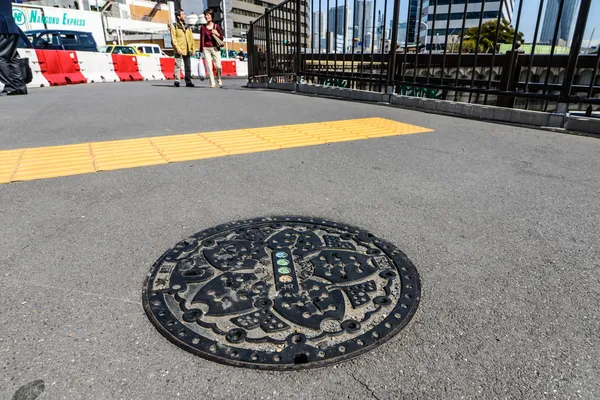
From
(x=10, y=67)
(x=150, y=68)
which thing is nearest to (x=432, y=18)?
(x=10, y=67)

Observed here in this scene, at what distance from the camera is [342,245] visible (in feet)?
7.39

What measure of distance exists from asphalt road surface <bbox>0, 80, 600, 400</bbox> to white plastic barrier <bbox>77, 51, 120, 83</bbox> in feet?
45.8

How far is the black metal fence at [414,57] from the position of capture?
562 cm

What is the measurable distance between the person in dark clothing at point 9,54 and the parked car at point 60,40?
985 cm

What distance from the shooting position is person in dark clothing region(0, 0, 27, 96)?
30.4 feet

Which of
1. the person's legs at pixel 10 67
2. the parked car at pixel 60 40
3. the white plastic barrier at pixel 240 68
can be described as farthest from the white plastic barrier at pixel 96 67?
the white plastic barrier at pixel 240 68

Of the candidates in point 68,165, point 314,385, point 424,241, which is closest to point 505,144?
point 424,241

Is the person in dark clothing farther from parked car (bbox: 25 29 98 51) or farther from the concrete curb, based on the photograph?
parked car (bbox: 25 29 98 51)

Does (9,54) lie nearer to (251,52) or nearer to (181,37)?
(181,37)

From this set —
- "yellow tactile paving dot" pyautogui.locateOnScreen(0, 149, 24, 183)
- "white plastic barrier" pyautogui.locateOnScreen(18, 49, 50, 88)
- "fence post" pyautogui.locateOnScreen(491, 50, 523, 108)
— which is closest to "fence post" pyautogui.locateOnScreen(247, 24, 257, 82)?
"white plastic barrier" pyautogui.locateOnScreen(18, 49, 50, 88)

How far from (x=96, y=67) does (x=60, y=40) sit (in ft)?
15.7

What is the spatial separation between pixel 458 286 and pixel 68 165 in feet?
12.9

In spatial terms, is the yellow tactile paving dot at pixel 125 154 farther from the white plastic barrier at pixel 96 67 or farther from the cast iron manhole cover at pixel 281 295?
the white plastic barrier at pixel 96 67

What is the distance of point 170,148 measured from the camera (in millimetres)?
4637
